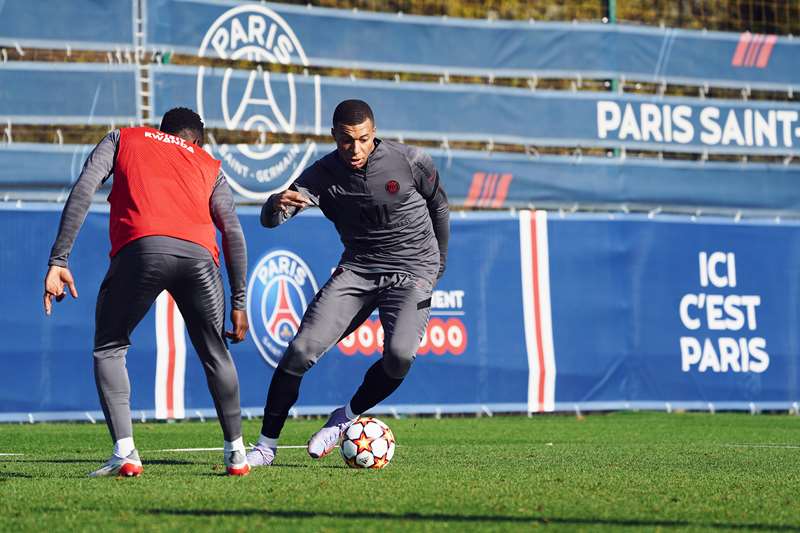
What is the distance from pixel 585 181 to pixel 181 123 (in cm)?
836

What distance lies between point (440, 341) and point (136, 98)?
3.70 metres

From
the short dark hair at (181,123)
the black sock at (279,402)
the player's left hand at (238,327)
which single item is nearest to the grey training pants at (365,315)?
the black sock at (279,402)

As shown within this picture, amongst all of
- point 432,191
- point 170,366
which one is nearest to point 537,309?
point 170,366

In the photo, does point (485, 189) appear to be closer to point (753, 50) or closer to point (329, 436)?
point (753, 50)

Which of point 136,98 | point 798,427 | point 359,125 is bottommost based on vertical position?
point 798,427

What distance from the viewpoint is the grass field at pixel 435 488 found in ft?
16.1

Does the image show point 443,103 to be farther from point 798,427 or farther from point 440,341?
point 798,427

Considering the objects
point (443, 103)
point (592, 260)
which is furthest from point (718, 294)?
point (443, 103)

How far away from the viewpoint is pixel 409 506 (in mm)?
5309

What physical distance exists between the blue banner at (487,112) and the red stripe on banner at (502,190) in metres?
0.43

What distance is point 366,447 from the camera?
710cm

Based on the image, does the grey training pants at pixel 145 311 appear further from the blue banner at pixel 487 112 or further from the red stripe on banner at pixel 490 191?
the red stripe on banner at pixel 490 191

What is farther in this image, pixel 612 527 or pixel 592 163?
pixel 592 163

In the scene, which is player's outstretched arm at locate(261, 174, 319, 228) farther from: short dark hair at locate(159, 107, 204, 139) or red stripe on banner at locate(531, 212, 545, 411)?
red stripe on banner at locate(531, 212, 545, 411)
